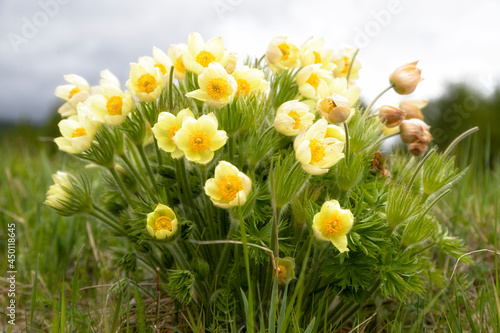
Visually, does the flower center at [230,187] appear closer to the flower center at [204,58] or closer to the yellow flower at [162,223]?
the yellow flower at [162,223]

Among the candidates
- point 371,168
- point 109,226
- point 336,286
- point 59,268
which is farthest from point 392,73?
point 59,268

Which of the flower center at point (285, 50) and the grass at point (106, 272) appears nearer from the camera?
the flower center at point (285, 50)

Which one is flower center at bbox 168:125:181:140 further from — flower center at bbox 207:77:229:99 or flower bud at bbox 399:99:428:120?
flower bud at bbox 399:99:428:120

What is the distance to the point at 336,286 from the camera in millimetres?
1570

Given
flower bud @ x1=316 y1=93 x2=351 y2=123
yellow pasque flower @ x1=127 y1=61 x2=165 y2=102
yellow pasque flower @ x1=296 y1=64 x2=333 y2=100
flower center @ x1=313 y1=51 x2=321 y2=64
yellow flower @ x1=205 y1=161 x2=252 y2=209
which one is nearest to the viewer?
yellow flower @ x1=205 y1=161 x2=252 y2=209

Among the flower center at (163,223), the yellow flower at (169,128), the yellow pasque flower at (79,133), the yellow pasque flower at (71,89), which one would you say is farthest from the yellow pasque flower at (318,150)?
the yellow pasque flower at (71,89)

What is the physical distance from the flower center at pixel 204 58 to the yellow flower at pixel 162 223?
503 millimetres

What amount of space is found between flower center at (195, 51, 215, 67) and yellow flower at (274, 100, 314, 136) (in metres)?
0.31

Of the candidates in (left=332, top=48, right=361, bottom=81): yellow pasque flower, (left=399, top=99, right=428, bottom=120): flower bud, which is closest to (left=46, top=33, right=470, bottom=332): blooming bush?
(left=399, top=99, right=428, bottom=120): flower bud

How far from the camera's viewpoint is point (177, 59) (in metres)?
1.73

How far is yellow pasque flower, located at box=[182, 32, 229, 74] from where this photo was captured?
1.57m

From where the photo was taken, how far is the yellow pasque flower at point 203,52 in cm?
157

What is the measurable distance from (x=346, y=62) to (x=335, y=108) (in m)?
0.68

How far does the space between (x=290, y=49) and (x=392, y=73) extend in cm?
43
